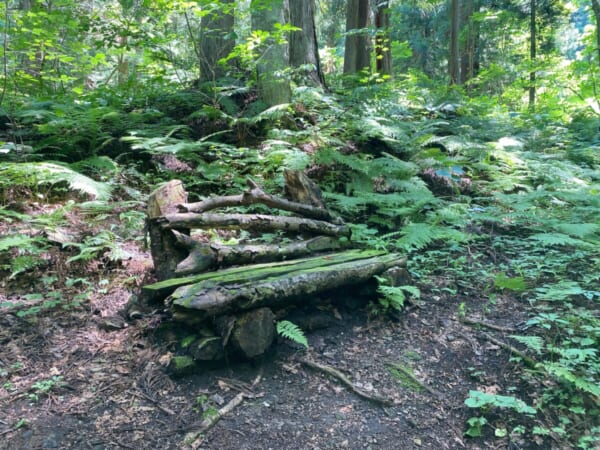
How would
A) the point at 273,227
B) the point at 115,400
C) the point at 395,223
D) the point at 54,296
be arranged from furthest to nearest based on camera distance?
the point at 395,223
the point at 273,227
the point at 54,296
the point at 115,400

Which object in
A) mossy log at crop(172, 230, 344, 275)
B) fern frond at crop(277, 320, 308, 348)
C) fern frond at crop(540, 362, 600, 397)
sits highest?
mossy log at crop(172, 230, 344, 275)

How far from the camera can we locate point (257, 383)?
2648mm

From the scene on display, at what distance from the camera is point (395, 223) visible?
5.04 metres

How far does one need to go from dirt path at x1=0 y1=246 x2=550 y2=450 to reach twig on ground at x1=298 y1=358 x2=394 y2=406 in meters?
0.03

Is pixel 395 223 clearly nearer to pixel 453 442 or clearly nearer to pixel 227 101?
pixel 453 442

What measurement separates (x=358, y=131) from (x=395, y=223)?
2.26 metres

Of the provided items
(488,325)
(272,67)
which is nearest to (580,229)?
(488,325)

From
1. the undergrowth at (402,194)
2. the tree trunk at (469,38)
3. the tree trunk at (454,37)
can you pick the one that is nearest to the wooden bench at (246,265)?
the undergrowth at (402,194)

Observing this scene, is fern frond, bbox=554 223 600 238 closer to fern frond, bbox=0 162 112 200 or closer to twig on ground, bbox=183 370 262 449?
twig on ground, bbox=183 370 262 449

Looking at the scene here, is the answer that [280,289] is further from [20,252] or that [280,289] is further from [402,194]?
[402,194]

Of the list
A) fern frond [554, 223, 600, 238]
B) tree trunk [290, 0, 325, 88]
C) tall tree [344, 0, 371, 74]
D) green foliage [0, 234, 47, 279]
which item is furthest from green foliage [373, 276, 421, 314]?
tall tree [344, 0, 371, 74]

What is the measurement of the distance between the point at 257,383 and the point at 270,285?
0.68m

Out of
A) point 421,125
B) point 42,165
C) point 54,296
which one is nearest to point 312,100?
point 421,125

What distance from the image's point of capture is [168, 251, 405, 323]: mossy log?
8.64 ft
